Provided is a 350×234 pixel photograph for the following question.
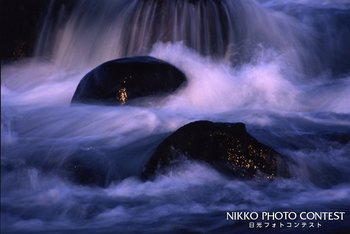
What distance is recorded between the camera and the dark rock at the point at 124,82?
6.49 m

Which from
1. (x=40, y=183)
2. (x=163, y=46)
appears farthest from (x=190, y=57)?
(x=40, y=183)

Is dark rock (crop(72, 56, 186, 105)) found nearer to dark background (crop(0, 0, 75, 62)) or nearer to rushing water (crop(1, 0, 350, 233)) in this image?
rushing water (crop(1, 0, 350, 233))

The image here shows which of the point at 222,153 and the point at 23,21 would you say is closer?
the point at 222,153

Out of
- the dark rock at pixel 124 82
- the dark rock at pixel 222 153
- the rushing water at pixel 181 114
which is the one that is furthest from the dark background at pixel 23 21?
the dark rock at pixel 222 153

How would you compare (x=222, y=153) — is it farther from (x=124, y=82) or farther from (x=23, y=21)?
(x=23, y=21)

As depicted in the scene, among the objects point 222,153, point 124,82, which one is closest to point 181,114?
point 124,82

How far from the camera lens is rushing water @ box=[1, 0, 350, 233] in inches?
169

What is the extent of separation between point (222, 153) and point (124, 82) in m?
2.11

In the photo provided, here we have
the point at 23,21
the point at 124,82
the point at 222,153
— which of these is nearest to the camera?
the point at 222,153

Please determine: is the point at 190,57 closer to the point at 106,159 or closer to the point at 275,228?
the point at 106,159

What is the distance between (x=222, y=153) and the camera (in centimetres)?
469

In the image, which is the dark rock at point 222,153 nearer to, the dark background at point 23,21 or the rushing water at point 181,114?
the rushing water at point 181,114

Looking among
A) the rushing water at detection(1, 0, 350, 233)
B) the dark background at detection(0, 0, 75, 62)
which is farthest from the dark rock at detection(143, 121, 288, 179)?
the dark background at detection(0, 0, 75, 62)

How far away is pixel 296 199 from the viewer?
4469mm
